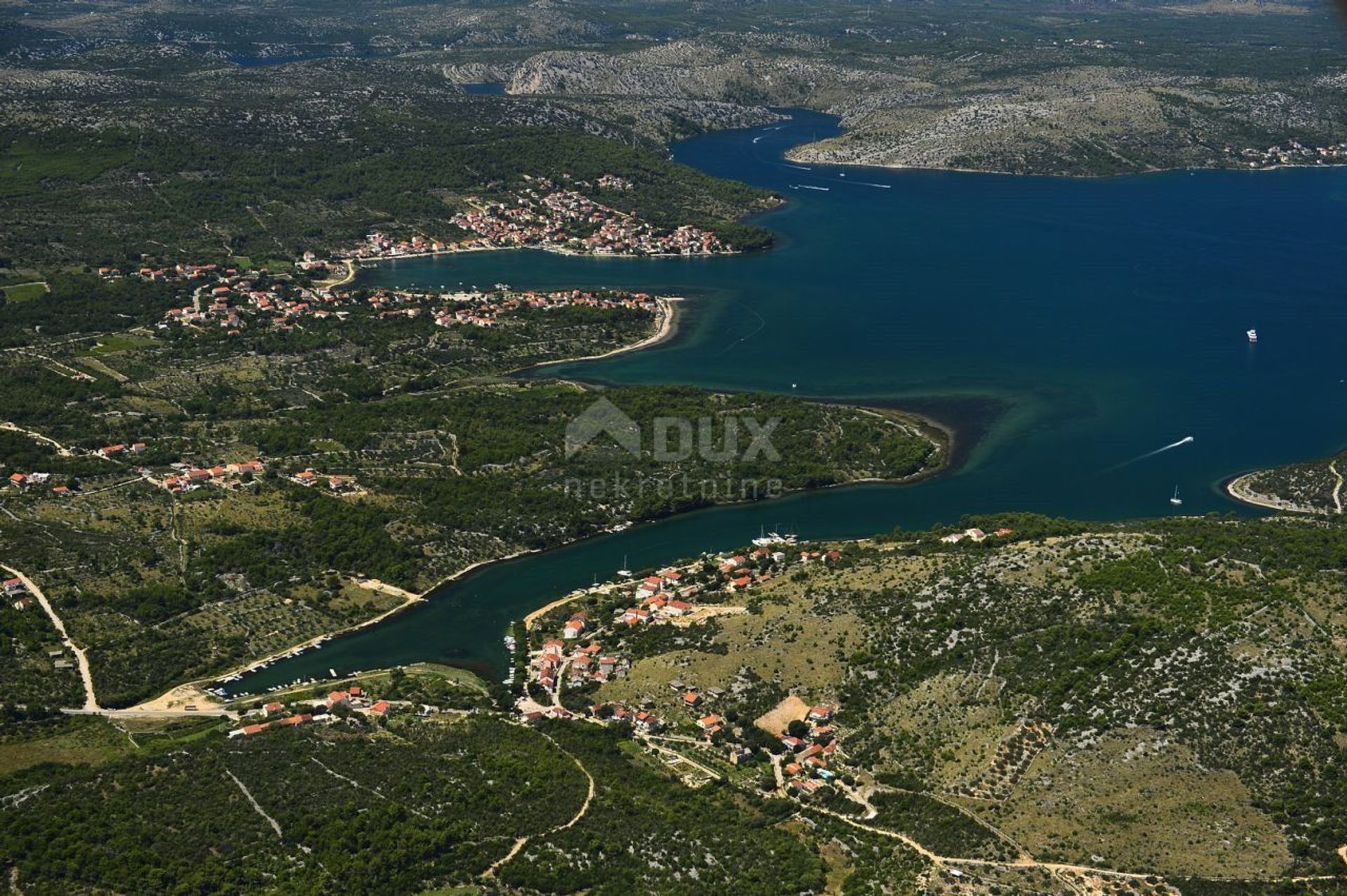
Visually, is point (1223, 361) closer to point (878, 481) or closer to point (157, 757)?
point (878, 481)

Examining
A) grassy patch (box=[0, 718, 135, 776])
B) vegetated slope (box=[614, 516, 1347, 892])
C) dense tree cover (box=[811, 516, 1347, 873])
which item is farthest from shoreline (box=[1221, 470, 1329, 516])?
grassy patch (box=[0, 718, 135, 776])

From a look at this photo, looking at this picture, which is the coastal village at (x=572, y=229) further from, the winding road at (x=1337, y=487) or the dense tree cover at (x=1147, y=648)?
the dense tree cover at (x=1147, y=648)

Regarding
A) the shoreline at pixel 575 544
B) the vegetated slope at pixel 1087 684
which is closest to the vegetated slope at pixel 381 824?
the vegetated slope at pixel 1087 684

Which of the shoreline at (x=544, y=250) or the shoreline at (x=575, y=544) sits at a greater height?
the shoreline at (x=544, y=250)

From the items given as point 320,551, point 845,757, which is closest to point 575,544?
point 320,551

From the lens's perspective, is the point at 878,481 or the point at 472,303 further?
the point at 472,303

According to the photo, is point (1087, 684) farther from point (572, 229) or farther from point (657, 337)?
point (572, 229)

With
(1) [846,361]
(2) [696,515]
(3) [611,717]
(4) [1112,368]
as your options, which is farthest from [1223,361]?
(3) [611,717]

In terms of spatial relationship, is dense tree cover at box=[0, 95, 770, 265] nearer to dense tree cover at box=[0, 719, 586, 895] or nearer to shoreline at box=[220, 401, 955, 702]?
shoreline at box=[220, 401, 955, 702]
